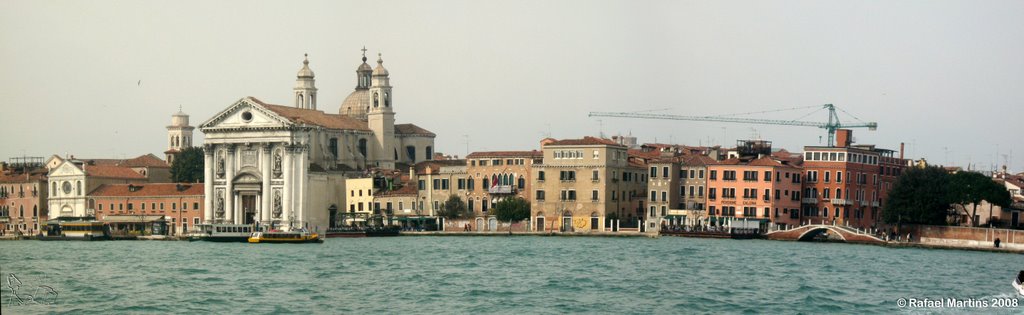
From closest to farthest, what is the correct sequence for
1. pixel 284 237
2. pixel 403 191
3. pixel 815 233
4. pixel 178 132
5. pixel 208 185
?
1. pixel 284 237
2. pixel 815 233
3. pixel 208 185
4. pixel 403 191
5. pixel 178 132

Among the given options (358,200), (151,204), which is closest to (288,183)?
(358,200)

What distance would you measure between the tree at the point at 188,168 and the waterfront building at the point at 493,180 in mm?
16612

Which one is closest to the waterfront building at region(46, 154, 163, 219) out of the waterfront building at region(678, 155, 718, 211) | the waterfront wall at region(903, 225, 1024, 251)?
the waterfront building at region(678, 155, 718, 211)

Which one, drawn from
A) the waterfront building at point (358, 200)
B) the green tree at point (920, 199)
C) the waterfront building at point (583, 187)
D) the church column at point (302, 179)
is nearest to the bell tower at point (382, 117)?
the waterfront building at point (358, 200)

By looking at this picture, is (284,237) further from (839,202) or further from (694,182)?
(839,202)

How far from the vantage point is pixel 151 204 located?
7419 cm

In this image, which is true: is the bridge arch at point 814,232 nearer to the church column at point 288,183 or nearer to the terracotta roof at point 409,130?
the church column at point 288,183

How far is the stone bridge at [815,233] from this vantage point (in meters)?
61.4

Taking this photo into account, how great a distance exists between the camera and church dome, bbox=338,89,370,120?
3497 inches

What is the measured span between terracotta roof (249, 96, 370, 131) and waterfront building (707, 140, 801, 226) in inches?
823

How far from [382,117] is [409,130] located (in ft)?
10.4

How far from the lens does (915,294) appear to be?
34.1 meters

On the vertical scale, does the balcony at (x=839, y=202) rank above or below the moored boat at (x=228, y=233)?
above

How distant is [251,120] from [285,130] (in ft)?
6.84
